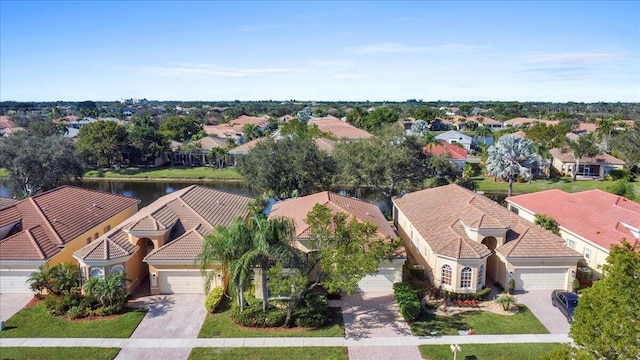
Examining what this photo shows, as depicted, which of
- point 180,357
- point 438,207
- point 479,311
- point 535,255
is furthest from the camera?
point 438,207

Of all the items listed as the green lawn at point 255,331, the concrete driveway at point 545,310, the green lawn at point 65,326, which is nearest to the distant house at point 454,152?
the concrete driveway at point 545,310

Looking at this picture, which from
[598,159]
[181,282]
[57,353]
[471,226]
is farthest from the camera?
[598,159]

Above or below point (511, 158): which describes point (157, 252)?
below

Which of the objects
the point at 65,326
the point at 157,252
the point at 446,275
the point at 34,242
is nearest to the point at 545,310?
the point at 446,275

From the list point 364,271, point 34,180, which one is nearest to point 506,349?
point 364,271

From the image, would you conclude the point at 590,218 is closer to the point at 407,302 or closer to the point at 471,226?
the point at 471,226

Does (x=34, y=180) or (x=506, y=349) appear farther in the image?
(x=34, y=180)

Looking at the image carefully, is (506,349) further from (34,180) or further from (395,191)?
(34,180)
